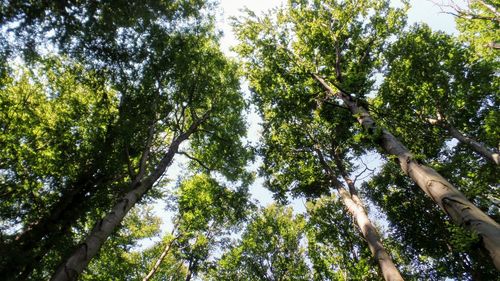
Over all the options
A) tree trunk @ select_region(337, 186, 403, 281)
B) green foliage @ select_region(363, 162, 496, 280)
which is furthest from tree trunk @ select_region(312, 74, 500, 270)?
green foliage @ select_region(363, 162, 496, 280)

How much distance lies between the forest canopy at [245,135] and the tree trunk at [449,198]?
3 cm

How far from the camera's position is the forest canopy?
6586 millimetres

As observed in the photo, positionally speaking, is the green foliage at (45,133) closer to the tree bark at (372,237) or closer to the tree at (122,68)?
the tree at (122,68)

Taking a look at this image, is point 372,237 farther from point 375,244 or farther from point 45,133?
point 45,133

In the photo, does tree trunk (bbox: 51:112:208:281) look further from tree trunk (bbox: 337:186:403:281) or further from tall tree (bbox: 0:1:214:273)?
tree trunk (bbox: 337:186:403:281)

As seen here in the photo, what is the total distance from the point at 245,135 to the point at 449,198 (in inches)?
448

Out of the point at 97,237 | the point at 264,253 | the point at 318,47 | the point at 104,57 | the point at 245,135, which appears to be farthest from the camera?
the point at 264,253

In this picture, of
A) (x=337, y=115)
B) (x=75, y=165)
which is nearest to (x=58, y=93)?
(x=75, y=165)

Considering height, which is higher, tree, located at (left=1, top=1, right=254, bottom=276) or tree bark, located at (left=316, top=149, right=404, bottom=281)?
tree, located at (left=1, top=1, right=254, bottom=276)

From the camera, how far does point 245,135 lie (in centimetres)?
1458

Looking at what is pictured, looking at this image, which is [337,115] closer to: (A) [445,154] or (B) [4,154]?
(A) [445,154]

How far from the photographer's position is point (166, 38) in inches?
330

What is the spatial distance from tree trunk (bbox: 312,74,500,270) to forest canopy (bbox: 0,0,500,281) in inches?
1.1

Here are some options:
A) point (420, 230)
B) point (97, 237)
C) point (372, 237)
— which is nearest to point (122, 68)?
point (97, 237)
